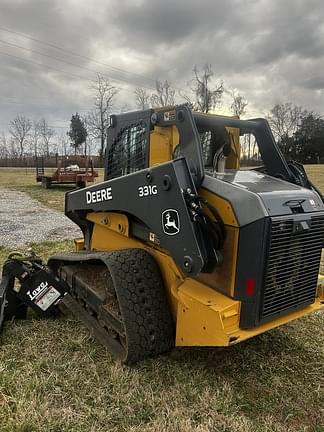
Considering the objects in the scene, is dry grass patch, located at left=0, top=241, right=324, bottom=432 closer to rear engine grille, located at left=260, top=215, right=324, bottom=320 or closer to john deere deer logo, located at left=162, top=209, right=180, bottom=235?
rear engine grille, located at left=260, top=215, right=324, bottom=320

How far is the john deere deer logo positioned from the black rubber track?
1.63 ft

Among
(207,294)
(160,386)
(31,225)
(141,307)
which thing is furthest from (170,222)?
(31,225)

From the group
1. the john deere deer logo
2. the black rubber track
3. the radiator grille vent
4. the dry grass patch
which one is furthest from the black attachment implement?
the john deere deer logo

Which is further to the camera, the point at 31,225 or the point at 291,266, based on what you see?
the point at 31,225

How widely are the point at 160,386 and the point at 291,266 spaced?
1278 millimetres

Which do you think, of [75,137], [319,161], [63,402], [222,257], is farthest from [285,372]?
[75,137]

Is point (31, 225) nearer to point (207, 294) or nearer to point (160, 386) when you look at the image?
point (160, 386)

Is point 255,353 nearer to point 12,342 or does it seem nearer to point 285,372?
point 285,372

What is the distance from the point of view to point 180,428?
2404 mm

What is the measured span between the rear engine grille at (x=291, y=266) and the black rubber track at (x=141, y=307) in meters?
0.78

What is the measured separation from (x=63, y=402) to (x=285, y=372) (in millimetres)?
1709

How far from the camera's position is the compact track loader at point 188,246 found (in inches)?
98.9

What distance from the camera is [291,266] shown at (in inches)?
107

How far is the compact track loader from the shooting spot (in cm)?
251
